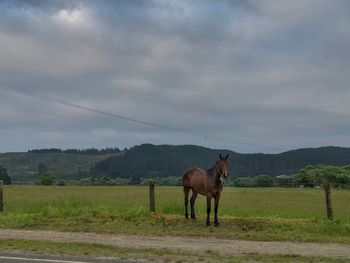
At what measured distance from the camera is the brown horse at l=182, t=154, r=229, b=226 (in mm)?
17516

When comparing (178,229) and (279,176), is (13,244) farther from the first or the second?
(279,176)

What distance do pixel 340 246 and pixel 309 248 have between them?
1123mm

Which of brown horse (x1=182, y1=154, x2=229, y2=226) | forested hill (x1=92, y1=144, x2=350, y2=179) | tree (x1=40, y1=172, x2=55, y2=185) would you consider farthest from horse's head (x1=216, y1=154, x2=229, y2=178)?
tree (x1=40, y1=172, x2=55, y2=185)

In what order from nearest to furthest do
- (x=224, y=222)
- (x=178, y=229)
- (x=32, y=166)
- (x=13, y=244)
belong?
(x=13, y=244), (x=178, y=229), (x=224, y=222), (x=32, y=166)

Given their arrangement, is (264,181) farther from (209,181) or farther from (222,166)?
(222,166)

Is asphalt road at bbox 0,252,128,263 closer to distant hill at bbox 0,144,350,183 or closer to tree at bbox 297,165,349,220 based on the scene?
distant hill at bbox 0,144,350,183

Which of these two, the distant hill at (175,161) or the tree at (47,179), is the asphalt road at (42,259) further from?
the tree at (47,179)

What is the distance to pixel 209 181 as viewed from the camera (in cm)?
1817

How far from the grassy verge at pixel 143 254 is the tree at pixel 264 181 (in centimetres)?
7659

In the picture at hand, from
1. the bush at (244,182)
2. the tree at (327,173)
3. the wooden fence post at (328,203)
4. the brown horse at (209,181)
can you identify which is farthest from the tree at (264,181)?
the brown horse at (209,181)

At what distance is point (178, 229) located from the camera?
16844 mm

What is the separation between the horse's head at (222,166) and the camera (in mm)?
17391

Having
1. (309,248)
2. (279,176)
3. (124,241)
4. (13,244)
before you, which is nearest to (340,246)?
(309,248)

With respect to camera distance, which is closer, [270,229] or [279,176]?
[270,229]
